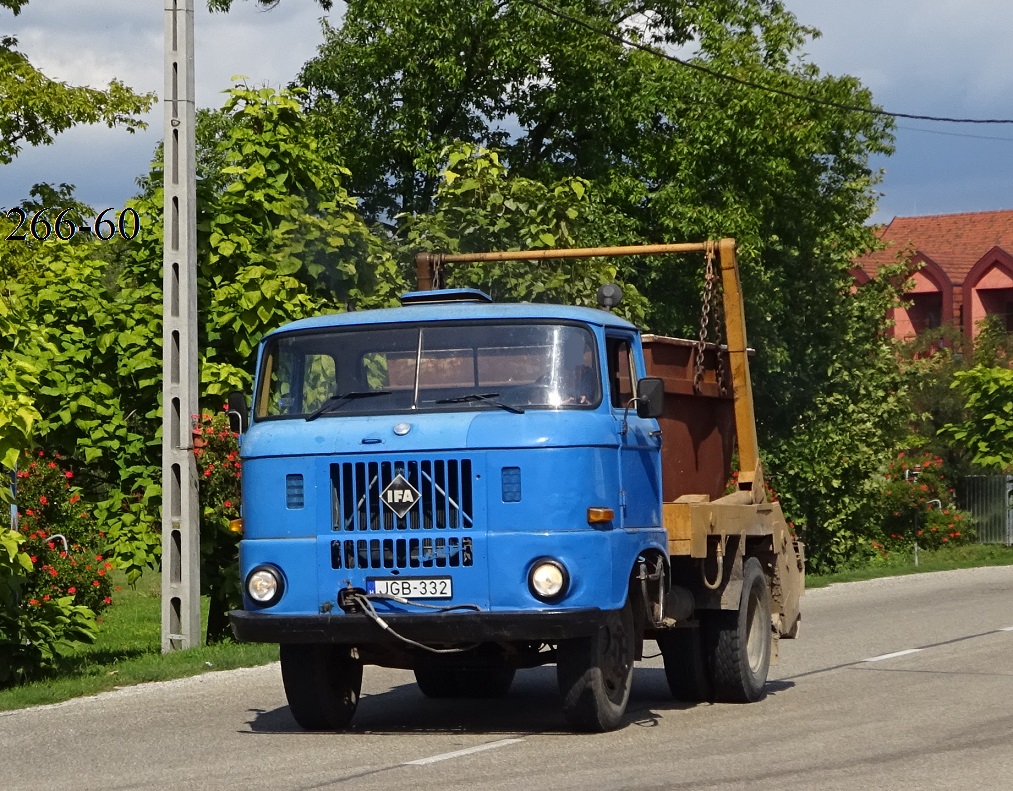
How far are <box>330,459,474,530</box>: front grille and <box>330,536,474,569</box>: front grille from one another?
6cm

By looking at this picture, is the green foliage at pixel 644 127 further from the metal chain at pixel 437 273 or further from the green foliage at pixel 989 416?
the metal chain at pixel 437 273

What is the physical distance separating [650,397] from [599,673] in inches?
63.5

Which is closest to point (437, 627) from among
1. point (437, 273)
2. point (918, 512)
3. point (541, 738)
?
point (541, 738)

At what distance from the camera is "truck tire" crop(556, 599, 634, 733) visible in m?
9.48

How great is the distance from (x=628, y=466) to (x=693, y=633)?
205cm

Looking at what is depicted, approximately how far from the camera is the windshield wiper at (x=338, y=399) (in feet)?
32.4

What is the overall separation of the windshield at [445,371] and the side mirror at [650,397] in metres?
0.31

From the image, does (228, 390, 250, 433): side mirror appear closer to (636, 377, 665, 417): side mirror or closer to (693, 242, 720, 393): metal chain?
(636, 377, 665, 417): side mirror

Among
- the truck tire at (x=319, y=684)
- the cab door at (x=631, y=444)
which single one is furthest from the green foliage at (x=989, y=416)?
the truck tire at (x=319, y=684)

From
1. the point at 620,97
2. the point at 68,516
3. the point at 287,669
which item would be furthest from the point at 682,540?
the point at 620,97

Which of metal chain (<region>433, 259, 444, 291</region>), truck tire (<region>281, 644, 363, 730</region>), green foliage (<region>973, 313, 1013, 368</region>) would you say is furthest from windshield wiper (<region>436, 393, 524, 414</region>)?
green foliage (<region>973, 313, 1013, 368</region>)

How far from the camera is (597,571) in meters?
9.32

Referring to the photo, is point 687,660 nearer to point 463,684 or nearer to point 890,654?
point 463,684

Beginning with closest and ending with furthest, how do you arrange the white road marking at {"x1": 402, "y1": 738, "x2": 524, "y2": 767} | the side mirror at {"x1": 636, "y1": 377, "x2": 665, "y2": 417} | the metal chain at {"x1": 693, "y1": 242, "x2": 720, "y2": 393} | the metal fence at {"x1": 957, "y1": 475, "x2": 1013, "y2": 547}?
1. the white road marking at {"x1": 402, "y1": 738, "x2": 524, "y2": 767}
2. the side mirror at {"x1": 636, "y1": 377, "x2": 665, "y2": 417}
3. the metal chain at {"x1": 693, "y1": 242, "x2": 720, "y2": 393}
4. the metal fence at {"x1": 957, "y1": 475, "x2": 1013, "y2": 547}
